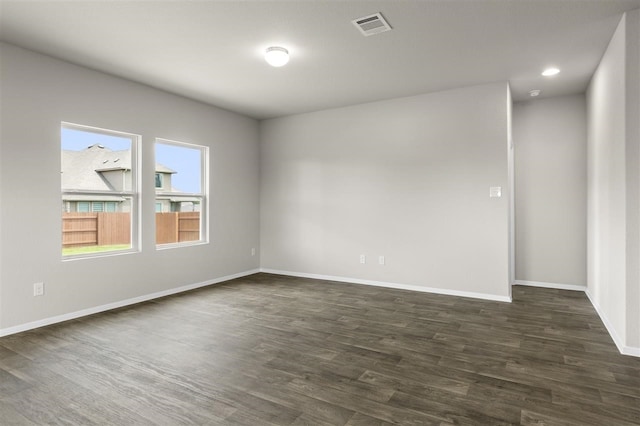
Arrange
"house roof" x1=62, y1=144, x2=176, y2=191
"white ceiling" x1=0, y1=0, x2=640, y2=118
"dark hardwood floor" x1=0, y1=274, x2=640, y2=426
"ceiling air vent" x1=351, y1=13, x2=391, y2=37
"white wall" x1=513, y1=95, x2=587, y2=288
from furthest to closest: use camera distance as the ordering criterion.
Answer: "white wall" x1=513, y1=95, x2=587, y2=288 < "house roof" x1=62, y1=144, x2=176, y2=191 < "ceiling air vent" x1=351, y1=13, x2=391, y2=37 < "white ceiling" x1=0, y1=0, x2=640, y2=118 < "dark hardwood floor" x1=0, y1=274, x2=640, y2=426

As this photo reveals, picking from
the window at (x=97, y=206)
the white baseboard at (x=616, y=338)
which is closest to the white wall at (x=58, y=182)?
the window at (x=97, y=206)

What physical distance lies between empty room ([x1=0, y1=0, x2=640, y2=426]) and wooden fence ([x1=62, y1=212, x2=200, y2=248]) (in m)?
0.03

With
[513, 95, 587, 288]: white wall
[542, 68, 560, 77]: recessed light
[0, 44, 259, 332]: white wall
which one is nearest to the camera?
[0, 44, 259, 332]: white wall

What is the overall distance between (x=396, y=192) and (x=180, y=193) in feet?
10.1

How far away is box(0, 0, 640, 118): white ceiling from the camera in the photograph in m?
2.71

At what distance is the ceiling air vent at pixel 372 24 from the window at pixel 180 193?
3.06 metres

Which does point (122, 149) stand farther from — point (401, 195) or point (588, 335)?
point (588, 335)

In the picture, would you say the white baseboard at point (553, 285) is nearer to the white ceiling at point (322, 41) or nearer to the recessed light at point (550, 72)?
the white ceiling at point (322, 41)

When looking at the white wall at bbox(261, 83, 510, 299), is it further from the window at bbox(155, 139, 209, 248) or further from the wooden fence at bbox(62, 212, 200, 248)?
the wooden fence at bbox(62, 212, 200, 248)

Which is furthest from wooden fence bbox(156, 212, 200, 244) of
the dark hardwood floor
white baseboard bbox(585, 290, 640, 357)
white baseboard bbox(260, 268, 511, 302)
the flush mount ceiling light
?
white baseboard bbox(585, 290, 640, 357)

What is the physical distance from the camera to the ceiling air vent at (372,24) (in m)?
2.85

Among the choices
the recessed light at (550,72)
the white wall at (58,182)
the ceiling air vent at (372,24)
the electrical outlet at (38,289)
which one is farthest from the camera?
the recessed light at (550,72)

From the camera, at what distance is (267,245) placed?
6340 millimetres

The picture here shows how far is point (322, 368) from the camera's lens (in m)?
2.57
